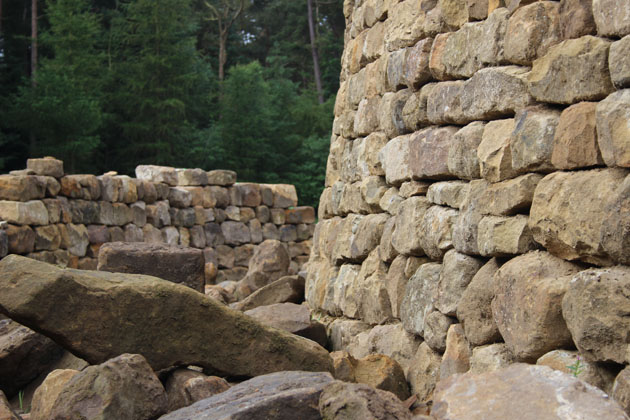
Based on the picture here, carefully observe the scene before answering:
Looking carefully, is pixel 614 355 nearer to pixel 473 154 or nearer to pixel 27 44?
pixel 473 154

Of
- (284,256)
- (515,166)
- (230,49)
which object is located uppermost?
(230,49)

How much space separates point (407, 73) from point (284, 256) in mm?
5896

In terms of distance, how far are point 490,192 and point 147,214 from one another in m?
10.9

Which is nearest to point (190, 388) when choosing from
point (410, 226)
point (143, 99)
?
point (410, 226)

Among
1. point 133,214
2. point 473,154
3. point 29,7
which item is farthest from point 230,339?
point 29,7

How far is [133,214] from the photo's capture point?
13547 millimetres

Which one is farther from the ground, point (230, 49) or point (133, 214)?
point (230, 49)

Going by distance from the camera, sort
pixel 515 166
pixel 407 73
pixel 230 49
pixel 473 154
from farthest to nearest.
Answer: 1. pixel 230 49
2. pixel 407 73
3. pixel 473 154
4. pixel 515 166

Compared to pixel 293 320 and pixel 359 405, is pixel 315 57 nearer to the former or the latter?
pixel 293 320

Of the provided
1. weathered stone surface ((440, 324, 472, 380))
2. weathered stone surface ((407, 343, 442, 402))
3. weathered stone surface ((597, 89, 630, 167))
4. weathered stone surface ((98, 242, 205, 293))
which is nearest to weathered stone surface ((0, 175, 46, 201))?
weathered stone surface ((98, 242, 205, 293))

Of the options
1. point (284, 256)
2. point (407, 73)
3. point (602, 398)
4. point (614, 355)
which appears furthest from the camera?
point (284, 256)

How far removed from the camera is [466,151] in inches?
163

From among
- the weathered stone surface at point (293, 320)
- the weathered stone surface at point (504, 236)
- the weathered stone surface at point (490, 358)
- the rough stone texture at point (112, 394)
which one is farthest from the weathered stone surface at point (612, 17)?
the weathered stone surface at point (293, 320)

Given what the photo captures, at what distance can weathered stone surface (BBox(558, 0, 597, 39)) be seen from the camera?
3.28 metres
